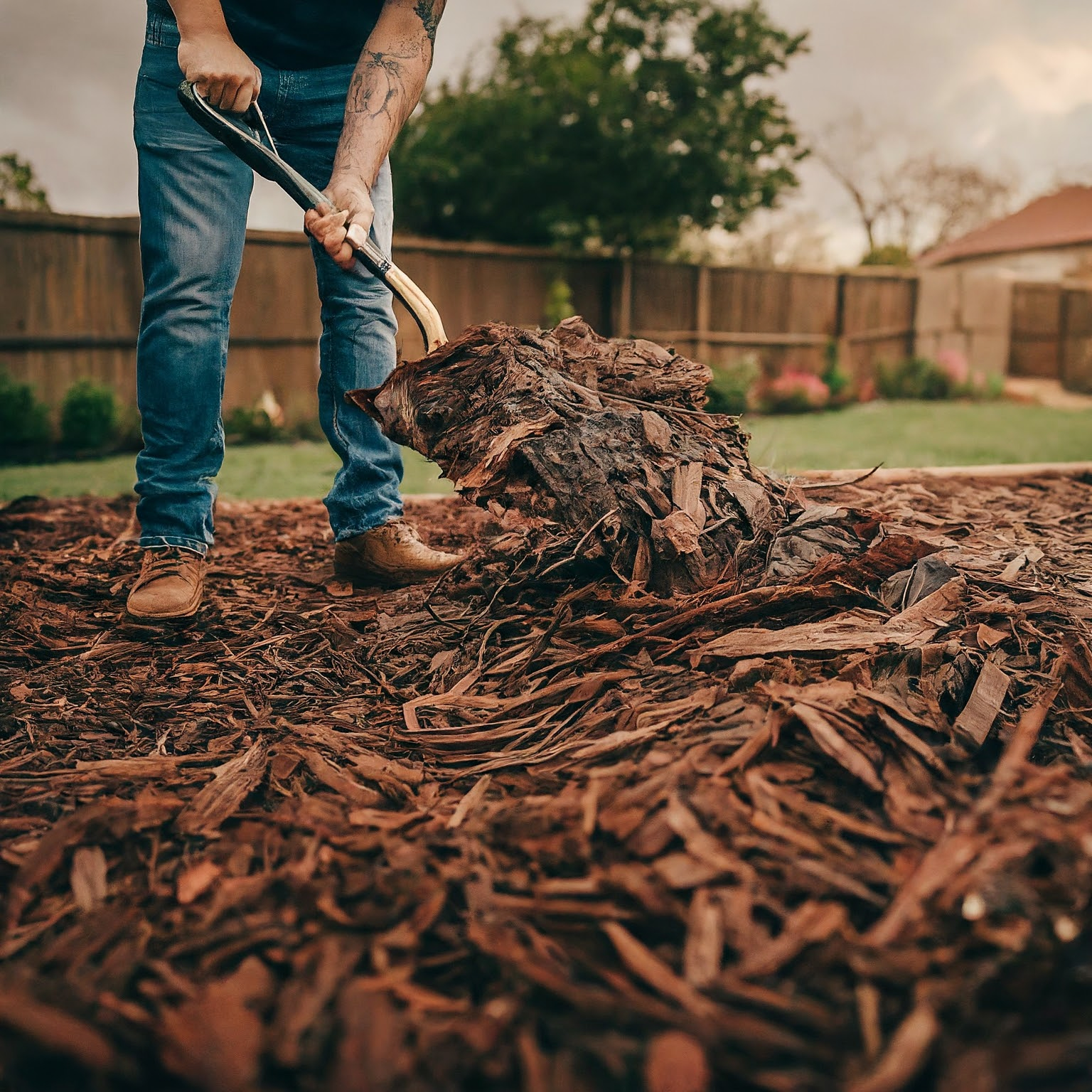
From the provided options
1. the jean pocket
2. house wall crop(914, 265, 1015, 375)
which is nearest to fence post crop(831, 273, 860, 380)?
house wall crop(914, 265, 1015, 375)

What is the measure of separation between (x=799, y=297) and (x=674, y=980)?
11.7 meters

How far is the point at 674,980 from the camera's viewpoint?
74 cm

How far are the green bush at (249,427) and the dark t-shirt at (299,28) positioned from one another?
18.8 ft

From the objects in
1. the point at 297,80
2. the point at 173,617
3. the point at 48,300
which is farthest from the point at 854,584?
the point at 48,300

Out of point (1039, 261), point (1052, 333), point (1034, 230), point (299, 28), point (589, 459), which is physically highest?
point (1034, 230)

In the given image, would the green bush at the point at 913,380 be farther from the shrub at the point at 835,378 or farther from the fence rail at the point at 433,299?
the shrub at the point at 835,378

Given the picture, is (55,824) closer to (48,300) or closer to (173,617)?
(173,617)

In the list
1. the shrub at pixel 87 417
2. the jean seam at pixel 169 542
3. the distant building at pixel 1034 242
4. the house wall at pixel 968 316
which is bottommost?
the jean seam at pixel 169 542

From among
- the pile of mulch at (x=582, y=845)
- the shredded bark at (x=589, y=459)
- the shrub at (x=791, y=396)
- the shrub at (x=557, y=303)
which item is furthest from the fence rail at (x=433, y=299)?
the shredded bark at (x=589, y=459)

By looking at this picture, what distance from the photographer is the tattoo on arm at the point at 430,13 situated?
225 cm

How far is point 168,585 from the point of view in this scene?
2.02m

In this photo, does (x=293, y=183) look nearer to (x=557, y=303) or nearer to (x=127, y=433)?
(x=127, y=433)

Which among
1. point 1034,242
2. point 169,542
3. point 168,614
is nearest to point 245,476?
point 169,542

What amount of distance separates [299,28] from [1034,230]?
92.3 ft
